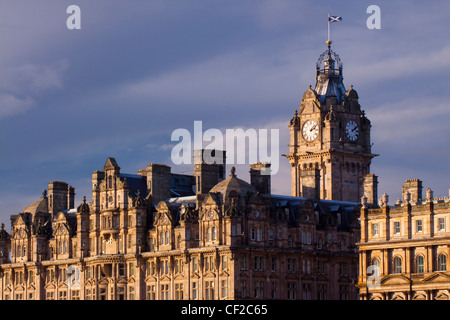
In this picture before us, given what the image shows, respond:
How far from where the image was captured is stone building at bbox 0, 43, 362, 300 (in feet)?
525

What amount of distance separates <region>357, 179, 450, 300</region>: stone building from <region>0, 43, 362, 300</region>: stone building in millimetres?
14136

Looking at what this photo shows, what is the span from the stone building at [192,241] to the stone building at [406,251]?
14.1 meters

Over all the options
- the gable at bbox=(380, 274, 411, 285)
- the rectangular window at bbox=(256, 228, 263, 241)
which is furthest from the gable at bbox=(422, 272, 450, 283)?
the rectangular window at bbox=(256, 228, 263, 241)

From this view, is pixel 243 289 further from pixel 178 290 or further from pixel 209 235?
pixel 178 290

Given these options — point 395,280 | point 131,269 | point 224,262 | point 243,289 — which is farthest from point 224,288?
point 395,280

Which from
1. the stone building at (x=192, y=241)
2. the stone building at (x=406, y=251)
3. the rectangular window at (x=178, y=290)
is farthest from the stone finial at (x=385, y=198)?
the rectangular window at (x=178, y=290)

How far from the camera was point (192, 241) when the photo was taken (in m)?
164

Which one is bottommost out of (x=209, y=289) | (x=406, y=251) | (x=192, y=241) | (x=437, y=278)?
(x=209, y=289)

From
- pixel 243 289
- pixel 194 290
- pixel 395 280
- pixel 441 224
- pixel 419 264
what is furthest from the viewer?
pixel 194 290

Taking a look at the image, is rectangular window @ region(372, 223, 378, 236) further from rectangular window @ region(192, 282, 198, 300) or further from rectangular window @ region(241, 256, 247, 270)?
rectangular window @ region(192, 282, 198, 300)

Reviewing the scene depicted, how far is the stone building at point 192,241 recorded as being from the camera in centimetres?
16000

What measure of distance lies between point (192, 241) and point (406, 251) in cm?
2869
